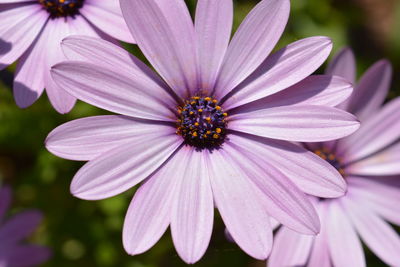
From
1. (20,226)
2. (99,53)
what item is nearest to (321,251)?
(99,53)

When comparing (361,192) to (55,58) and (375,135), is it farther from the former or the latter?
(55,58)

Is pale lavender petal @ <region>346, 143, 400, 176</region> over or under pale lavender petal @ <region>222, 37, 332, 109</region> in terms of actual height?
under

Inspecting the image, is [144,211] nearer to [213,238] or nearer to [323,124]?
[323,124]

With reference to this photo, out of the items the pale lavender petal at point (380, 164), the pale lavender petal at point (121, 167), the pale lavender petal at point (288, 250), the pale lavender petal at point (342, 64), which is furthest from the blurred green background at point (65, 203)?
the pale lavender petal at point (342, 64)

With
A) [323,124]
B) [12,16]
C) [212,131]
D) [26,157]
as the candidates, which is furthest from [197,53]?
[26,157]

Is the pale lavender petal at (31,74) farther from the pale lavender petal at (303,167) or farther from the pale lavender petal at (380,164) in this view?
the pale lavender petal at (380,164)

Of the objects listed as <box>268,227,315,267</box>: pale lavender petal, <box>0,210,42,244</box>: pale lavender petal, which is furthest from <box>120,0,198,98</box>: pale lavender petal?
<box>0,210,42,244</box>: pale lavender petal

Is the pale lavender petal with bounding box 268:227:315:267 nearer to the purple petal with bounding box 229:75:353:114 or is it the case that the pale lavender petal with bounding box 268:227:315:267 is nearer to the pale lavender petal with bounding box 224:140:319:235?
the pale lavender petal with bounding box 224:140:319:235
